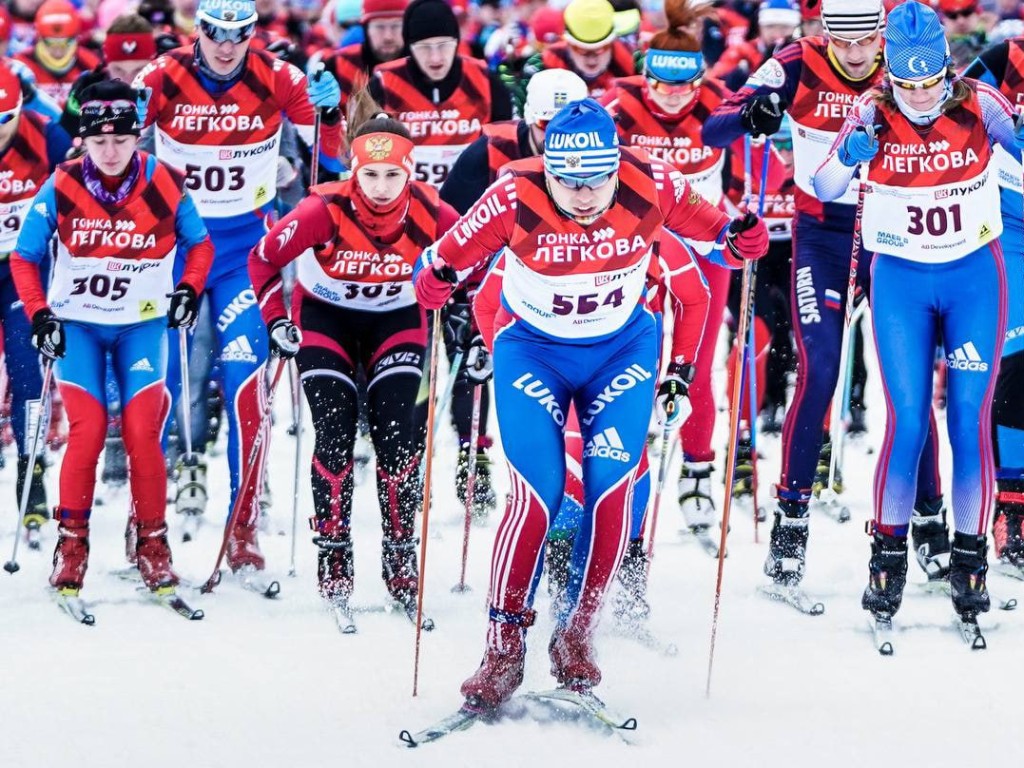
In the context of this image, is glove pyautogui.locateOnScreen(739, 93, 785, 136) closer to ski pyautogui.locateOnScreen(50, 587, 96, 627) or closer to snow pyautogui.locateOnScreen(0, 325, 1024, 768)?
snow pyautogui.locateOnScreen(0, 325, 1024, 768)

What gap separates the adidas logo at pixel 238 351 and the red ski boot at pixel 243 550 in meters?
0.75

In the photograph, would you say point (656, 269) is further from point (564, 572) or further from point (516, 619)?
point (516, 619)

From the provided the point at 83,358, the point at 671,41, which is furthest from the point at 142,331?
the point at 671,41

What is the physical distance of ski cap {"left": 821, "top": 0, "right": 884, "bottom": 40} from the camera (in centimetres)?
736

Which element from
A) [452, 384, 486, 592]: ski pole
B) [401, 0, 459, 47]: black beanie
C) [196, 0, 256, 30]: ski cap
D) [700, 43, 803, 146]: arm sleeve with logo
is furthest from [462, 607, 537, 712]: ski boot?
[401, 0, 459, 47]: black beanie

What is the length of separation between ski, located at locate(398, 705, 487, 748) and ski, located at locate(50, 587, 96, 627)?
188 cm

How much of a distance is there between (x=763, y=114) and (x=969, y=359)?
1.40m

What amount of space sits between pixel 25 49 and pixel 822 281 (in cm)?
784

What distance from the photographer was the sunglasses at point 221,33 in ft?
26.2

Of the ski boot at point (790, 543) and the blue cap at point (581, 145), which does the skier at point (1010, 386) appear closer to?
the ski boot at point (790, 543)

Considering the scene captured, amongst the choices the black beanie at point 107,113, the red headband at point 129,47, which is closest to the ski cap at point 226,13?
the black beanie at point 107,113

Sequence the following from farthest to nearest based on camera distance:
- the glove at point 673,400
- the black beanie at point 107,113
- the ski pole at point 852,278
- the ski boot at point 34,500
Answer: the ski boot at point 34,500, the black beanie at point 107,113, the ski pole at point 852,278, the glove at point 673,400

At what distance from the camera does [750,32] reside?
14516mm

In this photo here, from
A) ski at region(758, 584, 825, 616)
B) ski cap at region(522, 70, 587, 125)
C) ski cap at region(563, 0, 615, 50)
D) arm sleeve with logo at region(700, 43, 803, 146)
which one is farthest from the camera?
ski cap at region(563, 0, 615, 50)
